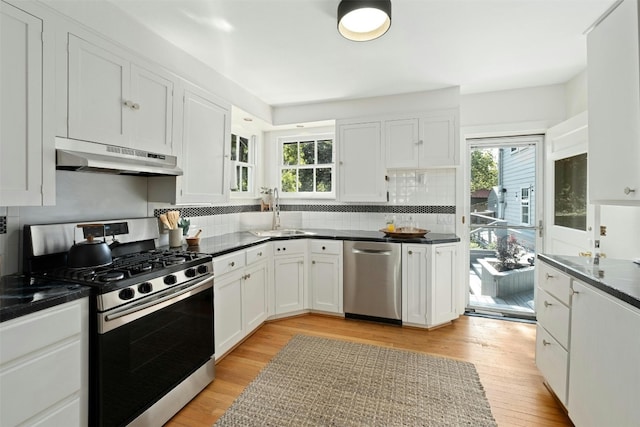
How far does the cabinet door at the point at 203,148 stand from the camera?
93.6 inches

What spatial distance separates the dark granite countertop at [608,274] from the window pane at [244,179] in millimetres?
3185

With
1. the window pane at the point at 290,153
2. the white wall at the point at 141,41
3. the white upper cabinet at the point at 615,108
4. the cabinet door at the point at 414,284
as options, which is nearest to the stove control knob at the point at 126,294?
the white wall at the point at 141,41

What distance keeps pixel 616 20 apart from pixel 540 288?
1658 mm

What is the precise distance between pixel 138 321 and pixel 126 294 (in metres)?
0.18

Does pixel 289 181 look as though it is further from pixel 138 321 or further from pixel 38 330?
pixel 38 330

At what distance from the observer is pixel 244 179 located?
153 inches

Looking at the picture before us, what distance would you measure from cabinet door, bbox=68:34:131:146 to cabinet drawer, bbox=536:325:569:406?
3002 mm

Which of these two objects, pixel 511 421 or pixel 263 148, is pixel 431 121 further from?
pixel 511 421

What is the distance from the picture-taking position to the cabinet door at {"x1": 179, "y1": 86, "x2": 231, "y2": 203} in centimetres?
238

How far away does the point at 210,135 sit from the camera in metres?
2.64

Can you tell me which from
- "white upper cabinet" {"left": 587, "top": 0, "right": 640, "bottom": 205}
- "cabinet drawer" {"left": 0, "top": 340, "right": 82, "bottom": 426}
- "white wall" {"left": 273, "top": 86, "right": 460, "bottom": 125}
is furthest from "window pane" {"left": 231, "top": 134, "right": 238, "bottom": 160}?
"white upper cabinet" {"left": 587, "top": 0, "right": 640, "bottom": 205}

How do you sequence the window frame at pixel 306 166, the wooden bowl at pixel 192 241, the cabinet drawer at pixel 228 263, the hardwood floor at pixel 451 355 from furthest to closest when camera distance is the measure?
the window frame at pixel 306 166
the wooden bowl at pixel 192 241
the cabinet drawer at pixel 228 263
the hardwood floor at pixel 451 355

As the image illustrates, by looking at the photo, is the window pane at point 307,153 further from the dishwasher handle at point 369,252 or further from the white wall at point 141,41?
the dishwasher handle at point 369,252

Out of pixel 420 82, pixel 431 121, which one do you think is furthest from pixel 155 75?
pixel 431 121
